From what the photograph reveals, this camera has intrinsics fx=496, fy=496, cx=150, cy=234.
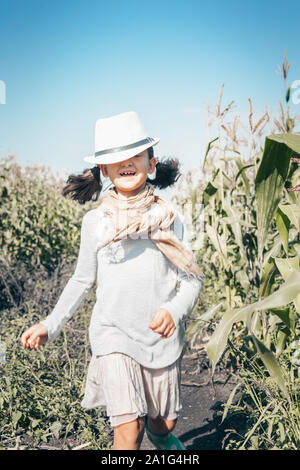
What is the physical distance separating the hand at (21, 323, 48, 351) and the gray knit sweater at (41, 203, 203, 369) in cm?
2

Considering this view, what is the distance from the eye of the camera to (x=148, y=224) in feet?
5.54

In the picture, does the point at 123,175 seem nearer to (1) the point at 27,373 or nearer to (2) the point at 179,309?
(2) the point at 179,309

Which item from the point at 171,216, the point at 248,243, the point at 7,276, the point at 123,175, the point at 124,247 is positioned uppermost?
the point at 123,175

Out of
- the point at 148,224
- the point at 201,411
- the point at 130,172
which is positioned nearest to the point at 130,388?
the point at 148,224

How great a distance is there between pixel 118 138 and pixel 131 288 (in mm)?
525

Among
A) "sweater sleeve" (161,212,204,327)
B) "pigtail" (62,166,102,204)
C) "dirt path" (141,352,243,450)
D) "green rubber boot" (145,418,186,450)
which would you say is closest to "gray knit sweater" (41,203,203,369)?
"sweater sleeve" (161,212,204,327)

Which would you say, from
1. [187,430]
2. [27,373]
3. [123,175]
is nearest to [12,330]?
[27,373]

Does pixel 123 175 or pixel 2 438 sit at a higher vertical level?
pixel 123 175

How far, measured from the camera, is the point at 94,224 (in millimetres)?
1806

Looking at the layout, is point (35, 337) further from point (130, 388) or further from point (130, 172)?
point (130, 172)

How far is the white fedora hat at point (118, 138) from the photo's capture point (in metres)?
1.72

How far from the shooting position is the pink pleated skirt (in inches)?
63.9

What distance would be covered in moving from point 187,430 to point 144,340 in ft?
3.24

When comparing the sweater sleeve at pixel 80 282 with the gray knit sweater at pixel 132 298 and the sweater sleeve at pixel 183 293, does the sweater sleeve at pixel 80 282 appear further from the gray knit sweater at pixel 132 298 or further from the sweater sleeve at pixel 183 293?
the sweater sleeve at pixel 183 293
